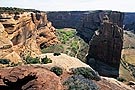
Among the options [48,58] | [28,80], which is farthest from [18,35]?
[28,80]

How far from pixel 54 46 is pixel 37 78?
112m

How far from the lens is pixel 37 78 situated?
4075 centimetres

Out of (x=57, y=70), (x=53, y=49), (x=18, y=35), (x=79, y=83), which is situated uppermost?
(x=57, y=70)

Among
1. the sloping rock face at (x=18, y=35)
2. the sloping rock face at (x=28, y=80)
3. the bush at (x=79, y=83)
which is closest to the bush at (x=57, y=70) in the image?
the bush at (x=79, y=83)

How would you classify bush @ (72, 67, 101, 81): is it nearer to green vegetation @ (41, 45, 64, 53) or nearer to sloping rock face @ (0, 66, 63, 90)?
sloping rock face @ (0, 66, 63, 90)

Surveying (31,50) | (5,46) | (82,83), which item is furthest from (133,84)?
(31,50)

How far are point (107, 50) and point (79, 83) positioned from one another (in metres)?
90.8

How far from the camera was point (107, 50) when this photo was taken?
131 m

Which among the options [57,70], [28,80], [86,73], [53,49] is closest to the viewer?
[28,80]

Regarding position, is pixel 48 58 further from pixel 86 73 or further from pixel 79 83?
pixel 79 83

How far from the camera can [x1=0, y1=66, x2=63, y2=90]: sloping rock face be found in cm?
3953

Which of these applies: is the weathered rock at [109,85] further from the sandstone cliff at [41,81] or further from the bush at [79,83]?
the bush at [79,83]

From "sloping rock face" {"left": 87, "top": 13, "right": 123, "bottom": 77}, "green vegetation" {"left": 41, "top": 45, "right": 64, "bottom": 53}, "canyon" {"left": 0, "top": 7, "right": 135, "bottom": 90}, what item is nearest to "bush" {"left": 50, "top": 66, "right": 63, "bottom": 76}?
"canyon" {"left": 0, "top": 7, "right": 135, "bottom": 90}

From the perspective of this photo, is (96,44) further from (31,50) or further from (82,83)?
Answer: (82,83)
